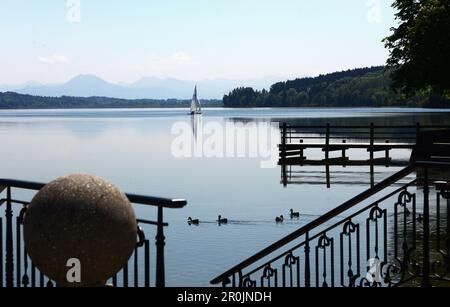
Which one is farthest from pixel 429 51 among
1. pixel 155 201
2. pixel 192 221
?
pixel 155 201

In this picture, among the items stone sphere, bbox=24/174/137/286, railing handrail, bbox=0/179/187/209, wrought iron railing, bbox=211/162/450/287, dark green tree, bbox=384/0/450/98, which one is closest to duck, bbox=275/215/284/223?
wrought iron railing, bbox=211/162/450/287

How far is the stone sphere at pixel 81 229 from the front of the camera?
20.0 ft

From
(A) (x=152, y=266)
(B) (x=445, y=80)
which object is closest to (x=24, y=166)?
(B) (x=445, y=80)

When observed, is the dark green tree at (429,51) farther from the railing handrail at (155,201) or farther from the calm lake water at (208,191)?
the railing handrail at (155,201)

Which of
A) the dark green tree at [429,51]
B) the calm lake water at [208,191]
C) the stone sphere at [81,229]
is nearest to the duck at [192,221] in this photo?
the calm lake water at [208,191]

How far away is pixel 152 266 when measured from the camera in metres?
25.2

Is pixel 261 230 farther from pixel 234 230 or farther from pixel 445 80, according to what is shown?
pixel 445 80

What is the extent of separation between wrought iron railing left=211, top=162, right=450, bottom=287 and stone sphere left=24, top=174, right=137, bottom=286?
7.54 ft

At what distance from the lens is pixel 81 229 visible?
20.0 feet

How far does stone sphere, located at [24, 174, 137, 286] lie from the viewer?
240 inches

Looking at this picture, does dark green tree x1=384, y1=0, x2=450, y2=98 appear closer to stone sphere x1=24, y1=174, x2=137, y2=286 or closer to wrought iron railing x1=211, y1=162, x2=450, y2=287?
wrought iron railing x1=211, y1=162, x2=450, y2=287

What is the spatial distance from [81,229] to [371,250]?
18160 mm

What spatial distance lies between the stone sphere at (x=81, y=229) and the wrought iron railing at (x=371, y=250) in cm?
230
